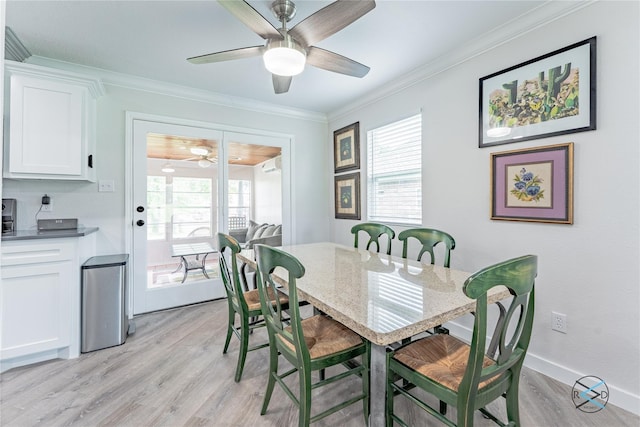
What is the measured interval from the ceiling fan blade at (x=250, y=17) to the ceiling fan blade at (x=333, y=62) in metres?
0.29

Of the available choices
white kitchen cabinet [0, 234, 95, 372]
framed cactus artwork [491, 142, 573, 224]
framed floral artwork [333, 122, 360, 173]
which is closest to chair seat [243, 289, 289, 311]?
white kitchen cabinet [0, 234, 95, 372]

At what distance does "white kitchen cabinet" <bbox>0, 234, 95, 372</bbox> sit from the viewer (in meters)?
2.19

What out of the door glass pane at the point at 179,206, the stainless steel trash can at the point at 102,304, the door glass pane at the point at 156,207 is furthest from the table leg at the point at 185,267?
the stainless steel trash can at the point at 102,304

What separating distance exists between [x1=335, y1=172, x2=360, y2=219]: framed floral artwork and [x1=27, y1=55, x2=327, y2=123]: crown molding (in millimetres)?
975

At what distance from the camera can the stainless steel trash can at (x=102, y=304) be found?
2.45 m

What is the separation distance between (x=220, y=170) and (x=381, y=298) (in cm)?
275

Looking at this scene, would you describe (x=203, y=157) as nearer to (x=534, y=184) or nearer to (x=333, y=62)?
(x=333, y=62)

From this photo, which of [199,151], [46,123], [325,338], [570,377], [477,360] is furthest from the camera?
[199,151]

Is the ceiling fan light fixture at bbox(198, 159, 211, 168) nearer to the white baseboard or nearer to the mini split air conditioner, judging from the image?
the mini split air conditioner

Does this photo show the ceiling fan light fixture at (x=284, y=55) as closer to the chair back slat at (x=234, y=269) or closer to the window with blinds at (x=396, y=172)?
the chair back slat at (x=234, y=269)

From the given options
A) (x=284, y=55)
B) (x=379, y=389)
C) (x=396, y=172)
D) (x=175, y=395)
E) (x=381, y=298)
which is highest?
(x=284, y=55)

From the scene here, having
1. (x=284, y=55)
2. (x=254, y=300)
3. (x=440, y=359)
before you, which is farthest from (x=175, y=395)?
(x=284, y=55)

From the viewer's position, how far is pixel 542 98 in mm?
2141

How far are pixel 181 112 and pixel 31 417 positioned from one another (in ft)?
9.04
